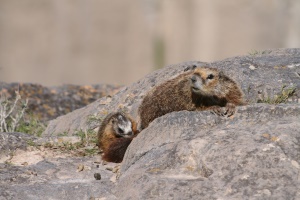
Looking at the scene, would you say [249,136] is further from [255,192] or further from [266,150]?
[255,192]

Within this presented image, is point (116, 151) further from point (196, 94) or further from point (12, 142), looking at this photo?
point (12, 142)

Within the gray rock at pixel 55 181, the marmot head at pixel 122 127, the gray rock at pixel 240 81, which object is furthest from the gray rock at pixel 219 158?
the gray rock at pixel 240 81

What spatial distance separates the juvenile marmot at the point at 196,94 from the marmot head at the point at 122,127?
7.5 inches

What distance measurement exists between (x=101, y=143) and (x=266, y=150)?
241 centimetres

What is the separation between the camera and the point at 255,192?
487 cm

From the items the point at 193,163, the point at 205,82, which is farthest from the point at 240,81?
the point at 193,163

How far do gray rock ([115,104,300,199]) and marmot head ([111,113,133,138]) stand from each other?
3.77 ft

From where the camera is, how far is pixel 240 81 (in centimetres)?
747

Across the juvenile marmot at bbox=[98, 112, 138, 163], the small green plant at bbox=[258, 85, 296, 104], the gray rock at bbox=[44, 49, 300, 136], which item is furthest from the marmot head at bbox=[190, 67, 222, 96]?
the juvenile marmot at bbox=[98, 112, 138, 163]

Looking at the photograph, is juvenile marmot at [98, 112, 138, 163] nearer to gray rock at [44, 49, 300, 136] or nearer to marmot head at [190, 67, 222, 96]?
gray rock at [44, 49, 300, 136]

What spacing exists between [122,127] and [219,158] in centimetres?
222

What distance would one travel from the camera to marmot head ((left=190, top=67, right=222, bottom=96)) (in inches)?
263

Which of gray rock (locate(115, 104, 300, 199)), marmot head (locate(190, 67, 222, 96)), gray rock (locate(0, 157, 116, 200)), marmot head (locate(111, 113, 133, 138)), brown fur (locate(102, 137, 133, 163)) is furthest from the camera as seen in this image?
marmot head (locate(111, 113, 133, 138))

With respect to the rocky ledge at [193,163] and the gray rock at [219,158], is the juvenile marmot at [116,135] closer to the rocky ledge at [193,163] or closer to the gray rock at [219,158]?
the rocky ledge at [193,163]
